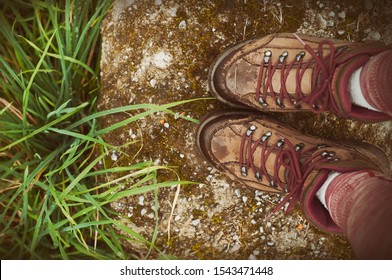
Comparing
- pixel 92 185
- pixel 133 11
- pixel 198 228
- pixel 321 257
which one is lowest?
pixel 321 257

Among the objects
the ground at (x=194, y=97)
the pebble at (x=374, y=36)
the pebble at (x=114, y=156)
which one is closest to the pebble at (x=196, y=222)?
the ground at (x=194, y=97)

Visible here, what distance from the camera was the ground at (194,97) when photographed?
1.33 m

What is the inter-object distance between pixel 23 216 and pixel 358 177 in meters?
1.02

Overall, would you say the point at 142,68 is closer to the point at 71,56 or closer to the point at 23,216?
the point at 71,56

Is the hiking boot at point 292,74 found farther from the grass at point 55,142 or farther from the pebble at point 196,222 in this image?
the pebble at point 196,222

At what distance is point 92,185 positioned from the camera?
1372mm

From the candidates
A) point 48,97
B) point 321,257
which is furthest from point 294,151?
point 48,97

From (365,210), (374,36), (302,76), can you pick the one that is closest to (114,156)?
(302,76)

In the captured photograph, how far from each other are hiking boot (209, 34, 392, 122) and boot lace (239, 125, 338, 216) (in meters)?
0.11

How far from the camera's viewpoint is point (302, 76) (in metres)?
1.13

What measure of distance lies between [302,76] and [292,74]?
0.03 metres

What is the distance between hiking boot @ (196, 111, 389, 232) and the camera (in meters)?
1.07

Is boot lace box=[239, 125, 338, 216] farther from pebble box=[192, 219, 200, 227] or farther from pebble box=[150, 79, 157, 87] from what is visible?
pebble box=[150, 79, 157, 87]

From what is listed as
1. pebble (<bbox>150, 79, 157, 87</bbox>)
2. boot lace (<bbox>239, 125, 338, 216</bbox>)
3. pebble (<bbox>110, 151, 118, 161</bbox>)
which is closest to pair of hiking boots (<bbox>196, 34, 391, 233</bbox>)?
boot lace (<bbox>239, 125, 338, 216</bbox>)
